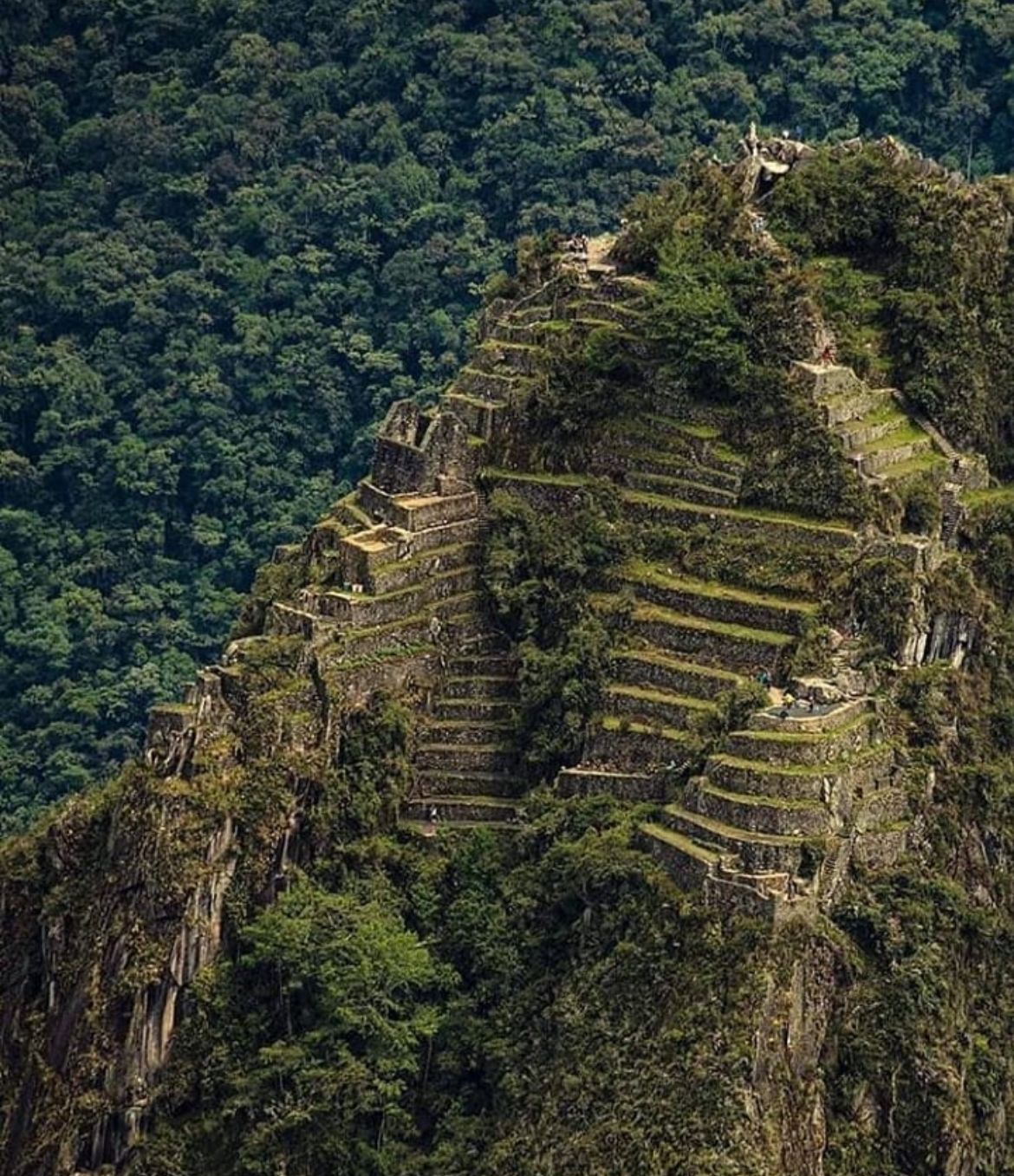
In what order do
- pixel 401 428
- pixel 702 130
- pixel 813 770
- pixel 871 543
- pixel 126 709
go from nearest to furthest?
pixel 813 770 < pixel 871 543 < pixel 401 428 < pixel 126 709 < pixel 702 130

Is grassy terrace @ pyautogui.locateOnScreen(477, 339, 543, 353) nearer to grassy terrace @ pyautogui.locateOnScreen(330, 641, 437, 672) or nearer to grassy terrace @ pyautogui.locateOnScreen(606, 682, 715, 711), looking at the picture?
grassy terrace @ pyautogui.locateOnScreen(330, 641, 437, 672)

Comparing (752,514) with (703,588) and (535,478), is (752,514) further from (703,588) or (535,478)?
(535,478)

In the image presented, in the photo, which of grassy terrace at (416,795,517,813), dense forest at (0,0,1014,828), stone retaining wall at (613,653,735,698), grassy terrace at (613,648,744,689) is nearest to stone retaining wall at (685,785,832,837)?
grassy terrace at (613,648,744,689)

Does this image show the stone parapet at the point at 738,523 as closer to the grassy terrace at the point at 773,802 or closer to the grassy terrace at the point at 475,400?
the grassy terrace at the point at 475,400

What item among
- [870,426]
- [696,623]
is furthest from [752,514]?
[870,426]

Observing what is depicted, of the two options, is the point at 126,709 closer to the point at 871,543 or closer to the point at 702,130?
Result: the point at 702,130

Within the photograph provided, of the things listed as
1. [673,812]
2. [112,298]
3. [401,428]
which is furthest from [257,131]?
[673,812]
